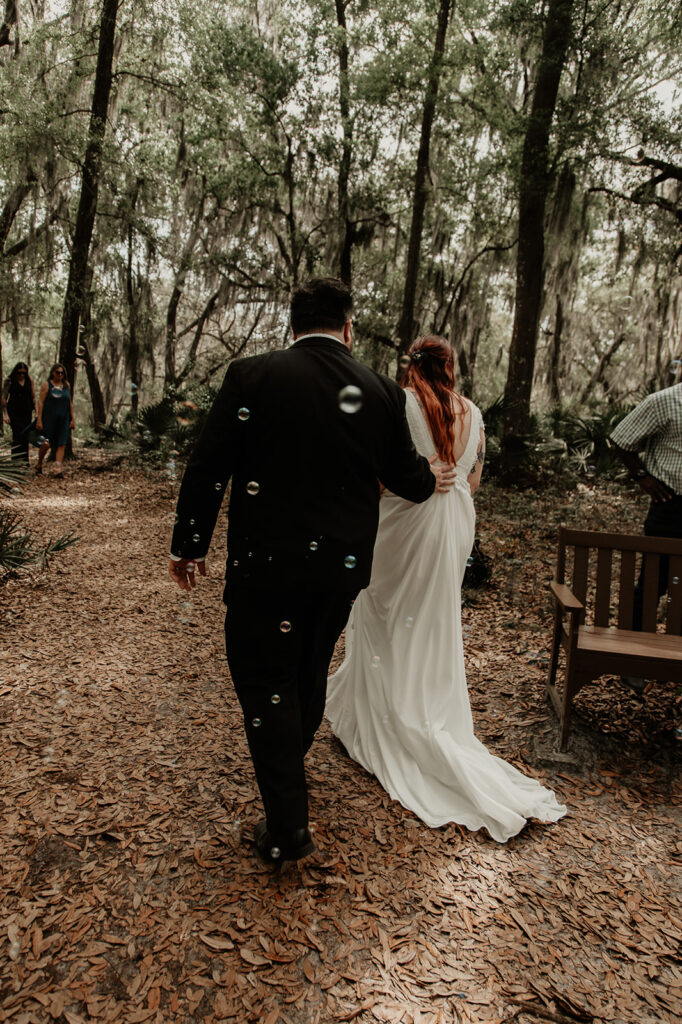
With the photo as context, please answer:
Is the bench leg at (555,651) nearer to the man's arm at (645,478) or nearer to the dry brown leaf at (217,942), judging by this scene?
the man's arm at (645,478)

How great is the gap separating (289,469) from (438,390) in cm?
110

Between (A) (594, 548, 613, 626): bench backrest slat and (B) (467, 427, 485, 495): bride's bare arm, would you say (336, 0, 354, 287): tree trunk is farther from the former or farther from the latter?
(B) (467, 427, 485, 495): bride's bare arm

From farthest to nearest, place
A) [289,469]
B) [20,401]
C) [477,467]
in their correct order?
[20,401]
[477,467]
[289,469]

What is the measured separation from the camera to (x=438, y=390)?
9.45 ft

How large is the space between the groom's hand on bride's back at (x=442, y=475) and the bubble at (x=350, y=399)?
76 cm

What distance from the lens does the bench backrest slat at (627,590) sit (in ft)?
11.8

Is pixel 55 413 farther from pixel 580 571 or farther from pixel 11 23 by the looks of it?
pixel 11 23

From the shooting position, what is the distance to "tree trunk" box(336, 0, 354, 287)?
15.1 m

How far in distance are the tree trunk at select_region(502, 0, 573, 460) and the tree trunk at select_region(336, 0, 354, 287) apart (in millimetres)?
6047

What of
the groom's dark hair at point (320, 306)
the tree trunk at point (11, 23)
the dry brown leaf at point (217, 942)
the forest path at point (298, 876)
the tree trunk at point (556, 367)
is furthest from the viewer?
the tree trunk at point (556, 367)

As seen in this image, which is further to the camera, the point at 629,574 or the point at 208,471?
the point at 629,574

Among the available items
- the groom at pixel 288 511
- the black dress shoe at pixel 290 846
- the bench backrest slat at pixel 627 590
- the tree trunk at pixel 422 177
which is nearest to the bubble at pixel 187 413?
the tree trunk at pixel 422 177

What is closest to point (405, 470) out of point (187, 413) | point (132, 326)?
point (187, 413)

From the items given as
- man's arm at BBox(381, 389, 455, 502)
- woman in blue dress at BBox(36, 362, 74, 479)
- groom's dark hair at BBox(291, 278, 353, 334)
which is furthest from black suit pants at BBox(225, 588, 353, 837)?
woman in blue dress at BBox(36, 362, 74, 479)
